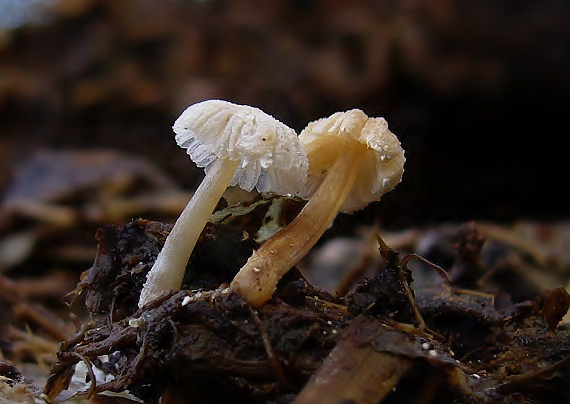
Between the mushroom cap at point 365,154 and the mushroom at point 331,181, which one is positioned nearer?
the mushroom at point 331,181

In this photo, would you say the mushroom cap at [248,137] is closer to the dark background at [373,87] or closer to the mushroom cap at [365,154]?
the mushroom cap at [365,154]

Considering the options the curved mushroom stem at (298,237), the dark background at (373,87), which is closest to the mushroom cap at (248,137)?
the curved mushroom stem at (298,237)

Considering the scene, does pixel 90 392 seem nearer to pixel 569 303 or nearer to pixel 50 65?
pixel 569 303

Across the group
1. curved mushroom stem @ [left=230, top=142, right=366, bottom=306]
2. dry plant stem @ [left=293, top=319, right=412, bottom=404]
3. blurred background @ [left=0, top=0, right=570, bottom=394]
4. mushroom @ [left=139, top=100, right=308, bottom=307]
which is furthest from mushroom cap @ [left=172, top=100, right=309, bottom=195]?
blurred background @ [left=0, top=0, right=570, bottom=394]

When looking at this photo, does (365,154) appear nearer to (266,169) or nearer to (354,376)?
(266,169)

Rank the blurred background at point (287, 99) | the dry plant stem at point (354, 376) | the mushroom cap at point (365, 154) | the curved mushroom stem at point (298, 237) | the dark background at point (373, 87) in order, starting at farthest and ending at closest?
1. the dark background at point (373, 87)
2. the blurred background at point (287, 99)
3. the mushroom cap at point (365, 154)
4. the curved mushroom stem at point (298, 237)
5. the dry plant stem at point (354, 376)

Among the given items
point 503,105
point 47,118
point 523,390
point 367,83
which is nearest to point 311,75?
point 367,83

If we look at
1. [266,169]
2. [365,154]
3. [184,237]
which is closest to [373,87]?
[365,154]
